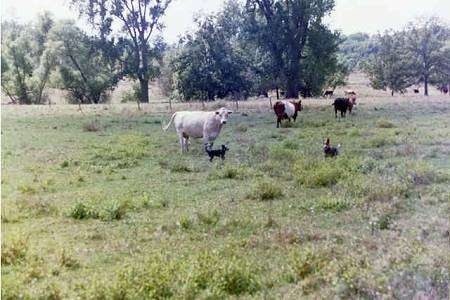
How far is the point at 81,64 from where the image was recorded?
201 ft

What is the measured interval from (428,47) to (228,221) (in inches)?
2823

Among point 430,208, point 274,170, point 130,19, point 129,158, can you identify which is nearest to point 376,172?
point 274,170

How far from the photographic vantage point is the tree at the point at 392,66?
75125mm

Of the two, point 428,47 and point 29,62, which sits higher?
point 428,47

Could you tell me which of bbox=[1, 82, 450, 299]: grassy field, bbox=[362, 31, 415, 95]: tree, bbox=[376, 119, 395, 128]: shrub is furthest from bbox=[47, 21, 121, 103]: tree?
bbox=[1, 82, 450, 299]: grassy field

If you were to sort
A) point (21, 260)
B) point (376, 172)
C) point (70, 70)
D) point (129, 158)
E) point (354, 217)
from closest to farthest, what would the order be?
point (21, 260) < point (354, 217) < point (376, 172) < point (129, 158) < point (70, 70)

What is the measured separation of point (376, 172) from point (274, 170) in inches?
98.7

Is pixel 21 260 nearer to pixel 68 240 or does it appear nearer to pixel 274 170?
pixel 68 240

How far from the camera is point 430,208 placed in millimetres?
9844

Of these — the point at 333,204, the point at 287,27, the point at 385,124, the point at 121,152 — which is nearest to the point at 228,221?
the point at 333,204

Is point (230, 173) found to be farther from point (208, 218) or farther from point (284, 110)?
point (284, 110)

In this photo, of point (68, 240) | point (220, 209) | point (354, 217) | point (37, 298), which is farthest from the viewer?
point (220, 209)

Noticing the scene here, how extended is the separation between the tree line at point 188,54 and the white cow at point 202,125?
31590 mm

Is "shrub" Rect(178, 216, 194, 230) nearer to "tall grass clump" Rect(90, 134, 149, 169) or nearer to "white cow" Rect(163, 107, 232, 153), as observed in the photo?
"tall grass clump" Rect(90, 134, 149, 169)
